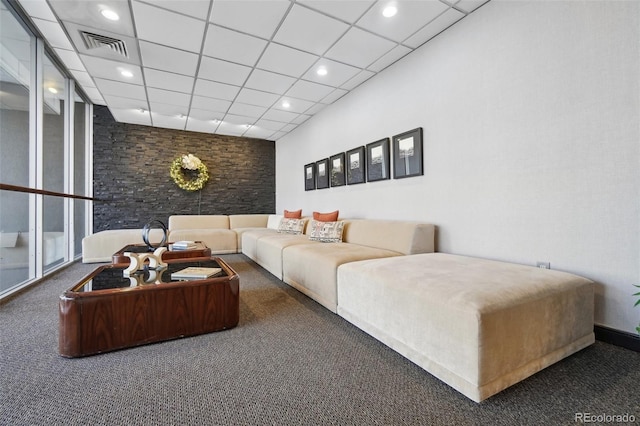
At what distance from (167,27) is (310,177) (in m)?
3.01

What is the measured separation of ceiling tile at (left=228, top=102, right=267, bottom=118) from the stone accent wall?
1616 millimetres

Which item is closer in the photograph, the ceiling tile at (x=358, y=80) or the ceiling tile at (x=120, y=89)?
the ceiling tile at (x=358, y=80)

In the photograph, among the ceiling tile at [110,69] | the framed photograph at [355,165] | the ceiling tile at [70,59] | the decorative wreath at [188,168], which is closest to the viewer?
the ceiling tile at [110,69]

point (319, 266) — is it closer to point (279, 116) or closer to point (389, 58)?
point (389, 58)

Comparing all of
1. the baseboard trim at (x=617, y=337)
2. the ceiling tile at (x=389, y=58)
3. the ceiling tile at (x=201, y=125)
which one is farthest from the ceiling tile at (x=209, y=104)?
the baseboard trim at (x=617, y=337)

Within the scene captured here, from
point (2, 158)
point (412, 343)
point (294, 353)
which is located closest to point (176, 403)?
point (294, 353)

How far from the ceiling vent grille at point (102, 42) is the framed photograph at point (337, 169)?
2808 millimetres

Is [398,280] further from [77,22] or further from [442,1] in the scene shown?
[77,22]

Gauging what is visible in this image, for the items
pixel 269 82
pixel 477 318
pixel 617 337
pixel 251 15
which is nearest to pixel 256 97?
pixel 269 82

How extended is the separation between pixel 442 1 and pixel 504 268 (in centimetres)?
215

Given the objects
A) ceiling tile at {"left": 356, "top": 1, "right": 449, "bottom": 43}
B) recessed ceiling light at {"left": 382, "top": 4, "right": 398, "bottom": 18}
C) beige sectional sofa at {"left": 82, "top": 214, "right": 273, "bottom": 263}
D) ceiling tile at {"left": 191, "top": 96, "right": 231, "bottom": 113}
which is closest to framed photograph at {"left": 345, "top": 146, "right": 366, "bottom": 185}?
ceiling tile at {"left": 356, "top": 1, "right": 449, "bottom": 43}

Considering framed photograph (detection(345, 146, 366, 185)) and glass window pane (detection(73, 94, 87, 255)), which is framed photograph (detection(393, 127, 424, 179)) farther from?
glass window pane (detection(73, 94, 87, 255))

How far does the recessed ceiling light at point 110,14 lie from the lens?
234 cm

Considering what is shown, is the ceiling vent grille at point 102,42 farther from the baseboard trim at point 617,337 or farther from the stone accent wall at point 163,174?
the baseboard trim at point 617,337
